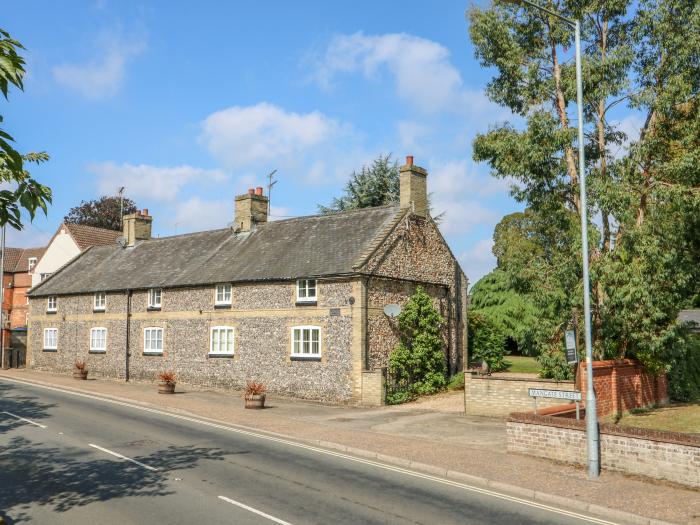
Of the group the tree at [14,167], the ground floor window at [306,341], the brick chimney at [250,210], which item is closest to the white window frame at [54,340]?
the brick chimney at [250,210]

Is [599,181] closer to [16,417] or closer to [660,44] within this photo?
[660,44]

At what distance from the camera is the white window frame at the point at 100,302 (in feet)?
120

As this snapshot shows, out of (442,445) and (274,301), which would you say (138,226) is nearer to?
(274,301)

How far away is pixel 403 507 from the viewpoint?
34.2ft

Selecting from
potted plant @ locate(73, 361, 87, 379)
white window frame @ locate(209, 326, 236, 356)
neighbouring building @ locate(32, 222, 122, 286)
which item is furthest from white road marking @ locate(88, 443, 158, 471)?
neighbouring building @ locate(32, 222, 122, 286)

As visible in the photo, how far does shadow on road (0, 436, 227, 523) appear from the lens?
1076 centimetres

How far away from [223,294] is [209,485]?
18.9 metres

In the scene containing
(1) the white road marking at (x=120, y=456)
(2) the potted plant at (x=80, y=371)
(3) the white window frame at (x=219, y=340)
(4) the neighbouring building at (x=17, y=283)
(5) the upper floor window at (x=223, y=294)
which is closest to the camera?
(1) the white road marking at (x=120, y=456)

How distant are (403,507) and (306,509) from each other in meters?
1.61

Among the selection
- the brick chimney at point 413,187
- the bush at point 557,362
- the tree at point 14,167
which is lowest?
the bush at point 557,362

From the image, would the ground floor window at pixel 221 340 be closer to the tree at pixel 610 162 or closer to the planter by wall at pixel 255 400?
the planter by wall at pixel 255 400

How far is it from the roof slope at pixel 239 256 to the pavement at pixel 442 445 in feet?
19.0

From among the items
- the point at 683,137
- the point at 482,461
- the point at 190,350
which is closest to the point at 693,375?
the point at 683,137

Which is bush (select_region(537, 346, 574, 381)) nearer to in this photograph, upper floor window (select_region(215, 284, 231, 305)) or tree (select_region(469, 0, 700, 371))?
tree (select_region(469, 0, 700, 371))
